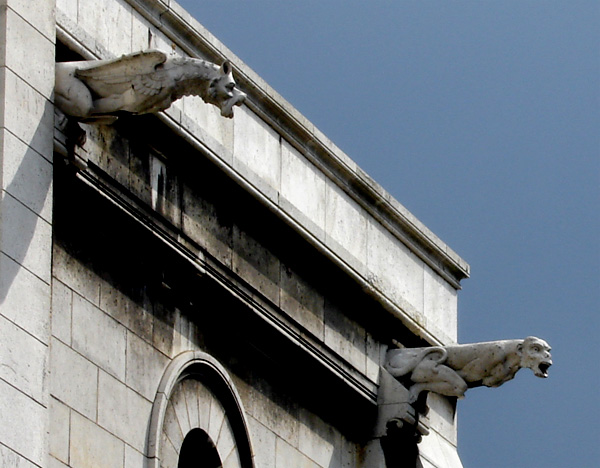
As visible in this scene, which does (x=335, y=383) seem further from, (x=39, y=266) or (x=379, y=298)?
(x=39, y=266)

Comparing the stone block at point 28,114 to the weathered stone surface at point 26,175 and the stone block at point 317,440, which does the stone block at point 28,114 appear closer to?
the weathered stone surface at point 26,175

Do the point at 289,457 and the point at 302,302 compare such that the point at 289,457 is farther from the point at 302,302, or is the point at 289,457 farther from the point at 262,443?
the point at 302,302

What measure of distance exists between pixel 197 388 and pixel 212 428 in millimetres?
359

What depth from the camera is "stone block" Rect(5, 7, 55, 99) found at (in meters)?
16.0

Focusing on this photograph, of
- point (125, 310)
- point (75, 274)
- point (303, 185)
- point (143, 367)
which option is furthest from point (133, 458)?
point (303, 185)

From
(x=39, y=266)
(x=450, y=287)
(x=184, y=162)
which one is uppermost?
(x=450, y=287)

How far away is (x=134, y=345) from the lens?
17328mm

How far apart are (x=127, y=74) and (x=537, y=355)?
18.1ft

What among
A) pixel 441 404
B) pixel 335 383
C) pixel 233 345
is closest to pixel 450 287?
pixel 441 404

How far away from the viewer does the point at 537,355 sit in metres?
20.2

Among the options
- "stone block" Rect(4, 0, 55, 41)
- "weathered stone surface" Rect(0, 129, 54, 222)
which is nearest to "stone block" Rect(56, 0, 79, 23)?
"stone block" Rect(4, 0, 55, 41)

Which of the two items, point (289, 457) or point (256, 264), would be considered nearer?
point (256, 264)

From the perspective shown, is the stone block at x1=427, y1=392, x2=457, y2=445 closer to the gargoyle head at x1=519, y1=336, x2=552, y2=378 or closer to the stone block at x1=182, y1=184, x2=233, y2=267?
the gargoyle head at x1=519, y1=336, x2=552, y2=378

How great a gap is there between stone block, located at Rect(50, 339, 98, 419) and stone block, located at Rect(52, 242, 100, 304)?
493mm
